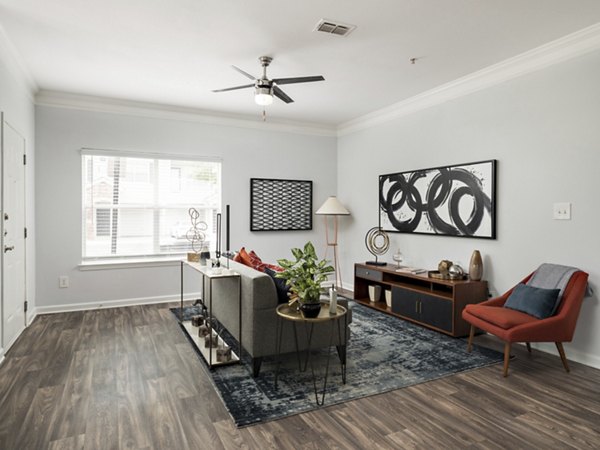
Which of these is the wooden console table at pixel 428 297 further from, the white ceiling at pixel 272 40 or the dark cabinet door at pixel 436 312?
the white ceiling at pixel 272 40

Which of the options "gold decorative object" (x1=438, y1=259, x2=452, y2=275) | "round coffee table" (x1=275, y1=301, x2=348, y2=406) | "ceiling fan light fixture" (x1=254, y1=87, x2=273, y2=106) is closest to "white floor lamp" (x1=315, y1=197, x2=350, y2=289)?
"gold decorative object" (x1=438, y1=259, x2=452, y2=275)

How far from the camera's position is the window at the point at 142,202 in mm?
5004

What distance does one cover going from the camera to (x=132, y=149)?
5.11m

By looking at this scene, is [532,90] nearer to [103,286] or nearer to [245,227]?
[245,227]

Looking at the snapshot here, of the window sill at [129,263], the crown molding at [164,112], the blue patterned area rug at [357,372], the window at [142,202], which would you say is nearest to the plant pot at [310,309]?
the blue patterned area rug at [357,372]

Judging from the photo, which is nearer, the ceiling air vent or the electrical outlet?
the ceiling air vent

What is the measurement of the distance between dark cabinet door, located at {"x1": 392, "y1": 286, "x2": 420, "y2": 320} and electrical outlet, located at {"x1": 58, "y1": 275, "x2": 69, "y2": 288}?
3.95m

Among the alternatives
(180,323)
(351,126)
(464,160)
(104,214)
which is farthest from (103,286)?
(464,160)

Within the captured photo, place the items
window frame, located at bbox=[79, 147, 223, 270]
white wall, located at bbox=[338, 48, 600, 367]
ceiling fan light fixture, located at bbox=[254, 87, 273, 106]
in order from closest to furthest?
white wall, located at bbox=[338, 48, 600, 367] < ceiling fan light fixture, located at bbox=[254, 87, 273, 106] < window frame, located at bbox=[79, 147, 223, 270]

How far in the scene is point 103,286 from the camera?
500cm

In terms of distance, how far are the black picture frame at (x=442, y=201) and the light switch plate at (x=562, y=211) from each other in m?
0.60

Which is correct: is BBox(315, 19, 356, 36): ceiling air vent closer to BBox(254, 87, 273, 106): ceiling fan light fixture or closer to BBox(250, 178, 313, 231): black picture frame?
BBox(254, 87, 273, 106): ceiling fan light fixture

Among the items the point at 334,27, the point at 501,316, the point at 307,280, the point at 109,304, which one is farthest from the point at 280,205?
the point at 501,316

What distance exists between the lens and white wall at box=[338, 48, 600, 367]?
3168 millimetres
